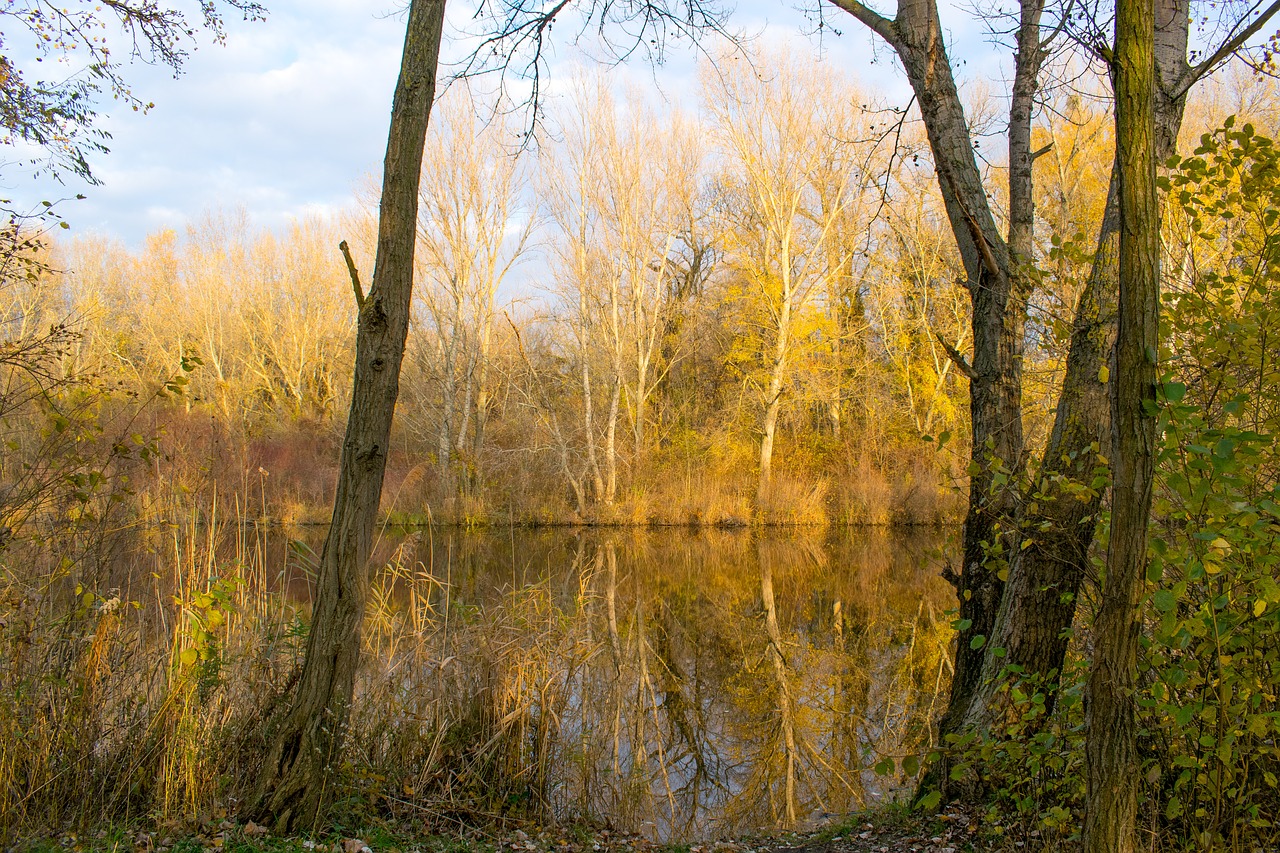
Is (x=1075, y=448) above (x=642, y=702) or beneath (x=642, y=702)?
above

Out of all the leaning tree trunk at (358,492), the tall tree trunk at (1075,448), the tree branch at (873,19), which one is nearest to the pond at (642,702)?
the tall tree trunk at (1075,448)

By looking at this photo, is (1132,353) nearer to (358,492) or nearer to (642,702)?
(358,492)

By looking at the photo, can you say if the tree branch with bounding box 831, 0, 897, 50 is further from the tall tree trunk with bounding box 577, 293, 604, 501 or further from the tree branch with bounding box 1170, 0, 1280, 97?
the tall tree trunk with bounding box 577, 293, 604, 501

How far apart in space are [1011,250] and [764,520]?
1730 centimetres

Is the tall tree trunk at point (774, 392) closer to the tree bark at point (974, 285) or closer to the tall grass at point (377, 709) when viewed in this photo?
the tall grass at point (377, 709)

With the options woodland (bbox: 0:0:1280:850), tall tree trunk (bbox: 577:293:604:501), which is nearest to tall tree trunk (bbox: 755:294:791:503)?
tall tree trunk (bbox: 577:293:604:501)

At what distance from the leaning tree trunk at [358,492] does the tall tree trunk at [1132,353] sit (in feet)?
8.97

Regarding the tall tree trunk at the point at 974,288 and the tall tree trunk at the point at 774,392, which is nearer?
the tall tree trunk at the point at 974,288

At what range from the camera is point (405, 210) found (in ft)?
12.2

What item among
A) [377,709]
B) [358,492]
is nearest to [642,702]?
[377,709]

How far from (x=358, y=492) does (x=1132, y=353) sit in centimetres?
297

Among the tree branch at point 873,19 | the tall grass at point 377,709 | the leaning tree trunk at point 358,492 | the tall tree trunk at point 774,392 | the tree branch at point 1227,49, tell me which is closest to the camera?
the tree branch at point 1227,49

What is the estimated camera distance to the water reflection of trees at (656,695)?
487 cm

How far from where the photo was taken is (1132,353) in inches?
74.6
